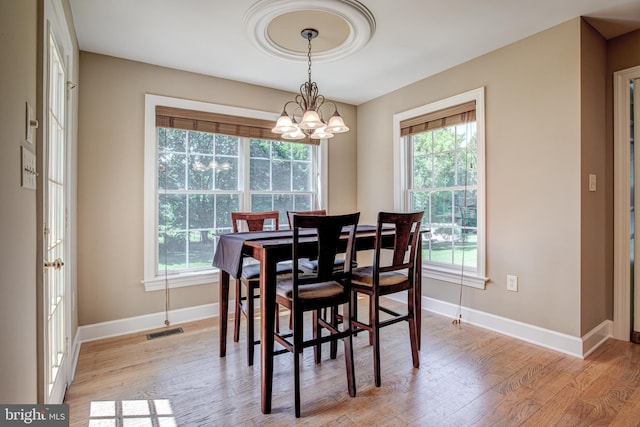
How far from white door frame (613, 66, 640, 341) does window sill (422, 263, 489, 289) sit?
101 cm

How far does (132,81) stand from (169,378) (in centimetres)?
255

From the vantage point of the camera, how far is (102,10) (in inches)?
92.6

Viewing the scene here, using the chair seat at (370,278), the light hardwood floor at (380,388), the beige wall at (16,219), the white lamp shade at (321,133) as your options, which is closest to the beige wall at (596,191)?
the light hardwood floor at (380,388)

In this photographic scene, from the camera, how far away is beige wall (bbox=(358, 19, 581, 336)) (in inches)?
100

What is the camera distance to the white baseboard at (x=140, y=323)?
290 cm

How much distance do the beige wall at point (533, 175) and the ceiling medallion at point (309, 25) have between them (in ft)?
4.15

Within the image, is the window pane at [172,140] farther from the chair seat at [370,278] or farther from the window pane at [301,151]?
the chair seat at [370,278]

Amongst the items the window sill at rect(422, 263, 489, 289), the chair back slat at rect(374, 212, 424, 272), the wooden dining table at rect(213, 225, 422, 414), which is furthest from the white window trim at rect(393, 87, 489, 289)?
the chair back slat at rect(374, 212, 424, 272)

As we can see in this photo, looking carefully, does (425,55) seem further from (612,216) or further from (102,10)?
(102,10)

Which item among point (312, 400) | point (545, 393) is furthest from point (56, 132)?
point (545, 393)

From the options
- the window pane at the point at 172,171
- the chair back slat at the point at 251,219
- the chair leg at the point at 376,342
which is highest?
the window pane at the point at 172,171

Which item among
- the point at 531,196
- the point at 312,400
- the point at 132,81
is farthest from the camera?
the point at 132,81

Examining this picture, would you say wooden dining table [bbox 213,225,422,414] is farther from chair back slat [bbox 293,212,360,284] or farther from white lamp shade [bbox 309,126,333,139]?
white lamp shade [bbox 309,126,333,139]

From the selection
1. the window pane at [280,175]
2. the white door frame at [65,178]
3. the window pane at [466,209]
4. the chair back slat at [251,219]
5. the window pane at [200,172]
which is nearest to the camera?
the white door frame at [65,178]
